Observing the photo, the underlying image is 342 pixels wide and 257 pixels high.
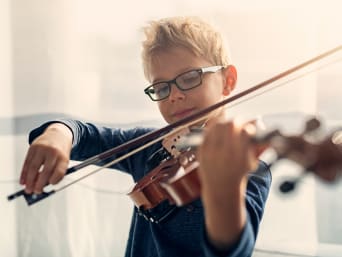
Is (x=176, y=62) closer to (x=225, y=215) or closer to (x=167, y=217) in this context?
(x=167, y=217)

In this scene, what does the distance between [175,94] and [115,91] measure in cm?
33

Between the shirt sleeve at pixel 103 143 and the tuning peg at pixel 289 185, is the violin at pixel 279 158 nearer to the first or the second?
the tuning peg at pixel 289 185

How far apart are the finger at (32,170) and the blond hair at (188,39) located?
0.26 metres

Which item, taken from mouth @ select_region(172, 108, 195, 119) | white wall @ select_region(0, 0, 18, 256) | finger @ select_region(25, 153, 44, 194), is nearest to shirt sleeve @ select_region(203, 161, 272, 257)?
mouth @ select_region(172, 108, 195, 119)

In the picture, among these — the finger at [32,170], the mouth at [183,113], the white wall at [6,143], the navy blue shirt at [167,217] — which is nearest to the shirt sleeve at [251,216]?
the navy blue shirt at [167,217]

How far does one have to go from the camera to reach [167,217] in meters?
0.83

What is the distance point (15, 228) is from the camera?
1311mm

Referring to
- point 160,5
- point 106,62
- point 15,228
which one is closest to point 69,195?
point 15,228

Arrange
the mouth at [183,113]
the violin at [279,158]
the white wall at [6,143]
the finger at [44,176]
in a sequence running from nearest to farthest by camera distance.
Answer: the violin at [279,158]
the finger at [44,176]
the mouth at [183,113]
the white wall at [6,143]

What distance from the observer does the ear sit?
36.4 inches

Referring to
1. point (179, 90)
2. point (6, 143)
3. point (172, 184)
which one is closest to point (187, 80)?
point (179, 90)

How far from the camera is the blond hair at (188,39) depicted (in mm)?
897

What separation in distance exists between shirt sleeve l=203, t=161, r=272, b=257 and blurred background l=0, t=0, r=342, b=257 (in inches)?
8.8

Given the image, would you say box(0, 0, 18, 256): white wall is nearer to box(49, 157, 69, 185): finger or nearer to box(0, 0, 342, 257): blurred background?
box(0, 0, 342, 257): blurred background
